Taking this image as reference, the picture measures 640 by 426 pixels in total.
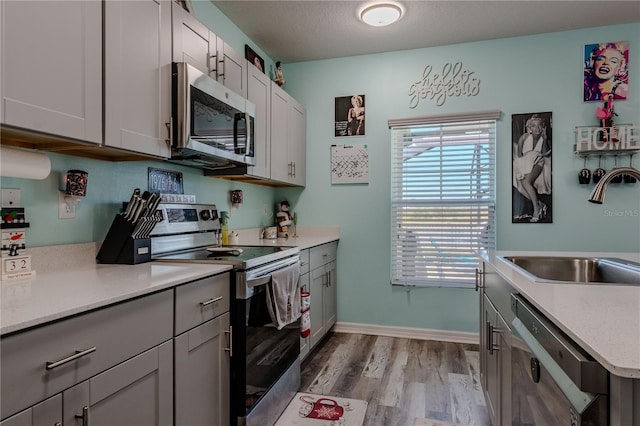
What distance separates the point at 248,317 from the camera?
173cm

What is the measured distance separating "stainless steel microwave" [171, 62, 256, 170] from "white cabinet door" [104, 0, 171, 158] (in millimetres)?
58

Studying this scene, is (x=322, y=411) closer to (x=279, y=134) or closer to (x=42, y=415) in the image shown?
(x=42, y=415)

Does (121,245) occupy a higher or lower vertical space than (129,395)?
higher

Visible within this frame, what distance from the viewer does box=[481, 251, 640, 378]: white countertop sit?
645 millimetres

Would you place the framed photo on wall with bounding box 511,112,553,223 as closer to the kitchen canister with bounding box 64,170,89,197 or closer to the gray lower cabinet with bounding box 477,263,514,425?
the gray lower cabinet with bounding box 477,263,514,425

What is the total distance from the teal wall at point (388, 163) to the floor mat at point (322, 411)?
4.39 feet

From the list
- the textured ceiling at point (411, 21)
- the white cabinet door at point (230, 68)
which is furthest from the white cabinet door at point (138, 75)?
the textured ceiling at point (411, 21)

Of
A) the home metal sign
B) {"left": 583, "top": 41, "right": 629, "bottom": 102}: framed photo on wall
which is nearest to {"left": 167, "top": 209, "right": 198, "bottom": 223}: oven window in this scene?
the home metal sign

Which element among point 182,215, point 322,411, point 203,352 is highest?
point 182,215

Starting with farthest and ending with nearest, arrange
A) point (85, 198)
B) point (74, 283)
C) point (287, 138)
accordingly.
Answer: point (287, 138), point (85, 198), point (74, 283)

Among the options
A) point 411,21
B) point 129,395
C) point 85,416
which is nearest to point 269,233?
point 411,21

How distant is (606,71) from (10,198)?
390 cm

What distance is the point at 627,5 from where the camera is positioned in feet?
8.81

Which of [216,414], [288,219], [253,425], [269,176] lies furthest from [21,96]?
[288,219]
